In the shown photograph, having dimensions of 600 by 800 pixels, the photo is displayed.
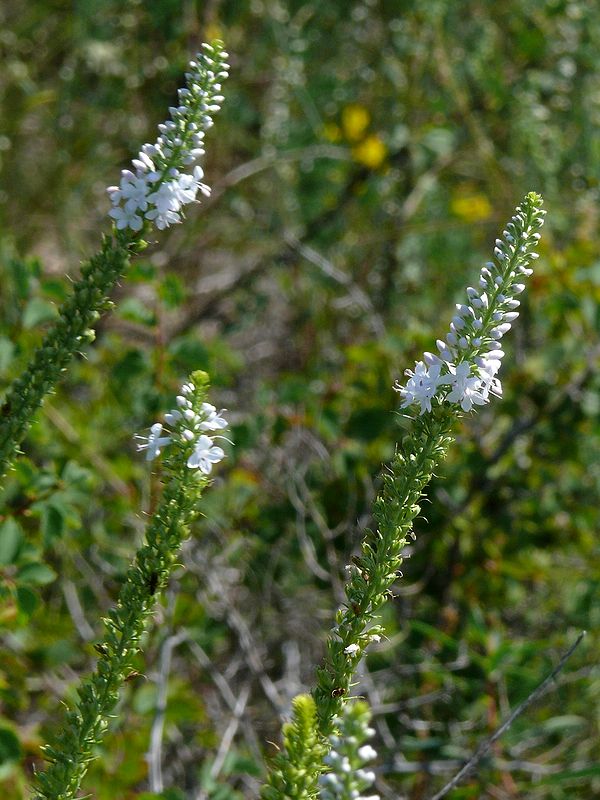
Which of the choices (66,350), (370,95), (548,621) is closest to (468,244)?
(370,95)

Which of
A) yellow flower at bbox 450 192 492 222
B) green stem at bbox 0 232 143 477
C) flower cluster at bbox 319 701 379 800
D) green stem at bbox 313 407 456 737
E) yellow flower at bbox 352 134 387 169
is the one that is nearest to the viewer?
flower cluster at bbox 319 701 379 800

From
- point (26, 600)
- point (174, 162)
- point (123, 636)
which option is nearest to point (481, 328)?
point (174, 162)

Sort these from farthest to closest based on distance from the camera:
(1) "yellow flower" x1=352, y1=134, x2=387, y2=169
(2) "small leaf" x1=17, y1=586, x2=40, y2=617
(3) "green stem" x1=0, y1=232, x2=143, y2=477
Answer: (1) "yellow flower" x1=352, y1=134, x2=387, y2=169 < (2) "small leaf" x1=17, y1=586, x2=40, y2=617 < (3) "green stem" x1=0, y1=232, x2=143, y2=477

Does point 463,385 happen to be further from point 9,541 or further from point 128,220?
point 9,541

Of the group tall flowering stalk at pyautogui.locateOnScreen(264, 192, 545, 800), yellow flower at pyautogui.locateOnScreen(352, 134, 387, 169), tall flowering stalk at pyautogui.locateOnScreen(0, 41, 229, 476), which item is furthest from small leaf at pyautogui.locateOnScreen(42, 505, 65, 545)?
yellow flower at pyautogui.locateOnScreen(352, 134, 387, 169)

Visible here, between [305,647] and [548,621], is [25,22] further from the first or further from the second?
[548,621]

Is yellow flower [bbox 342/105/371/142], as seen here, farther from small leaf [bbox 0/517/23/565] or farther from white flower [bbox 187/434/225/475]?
white flower [bbox 187/434/225/475]

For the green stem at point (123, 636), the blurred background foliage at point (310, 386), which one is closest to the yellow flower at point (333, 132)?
the blurred background foliage at point (310, 386)
